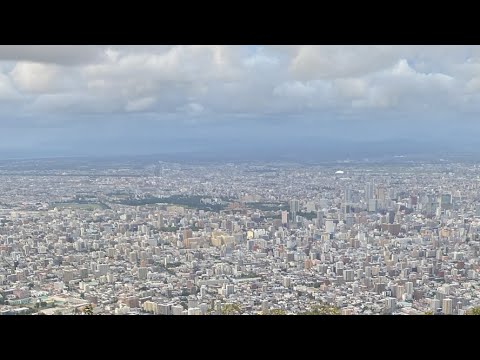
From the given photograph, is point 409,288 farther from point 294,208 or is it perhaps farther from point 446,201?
point 294,208

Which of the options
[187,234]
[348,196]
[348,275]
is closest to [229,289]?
[348,275]

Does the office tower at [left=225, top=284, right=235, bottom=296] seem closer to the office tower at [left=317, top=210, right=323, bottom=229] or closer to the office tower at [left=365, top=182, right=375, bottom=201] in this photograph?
the office tower at [left=317, top=210, right=323, bottom=229]

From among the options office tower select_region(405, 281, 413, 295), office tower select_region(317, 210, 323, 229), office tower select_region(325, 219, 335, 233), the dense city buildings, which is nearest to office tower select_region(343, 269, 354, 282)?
the dense city buildings

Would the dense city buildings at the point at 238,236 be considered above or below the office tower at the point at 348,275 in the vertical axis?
above

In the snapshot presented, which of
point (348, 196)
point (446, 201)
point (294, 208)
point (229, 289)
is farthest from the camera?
point (348, 196)

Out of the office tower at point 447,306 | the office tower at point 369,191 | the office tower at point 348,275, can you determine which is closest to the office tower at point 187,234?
the office tower at point 348,275

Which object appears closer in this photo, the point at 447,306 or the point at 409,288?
the point at 447,306

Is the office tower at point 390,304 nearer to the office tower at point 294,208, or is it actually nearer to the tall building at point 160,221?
the office tower at point 294,208

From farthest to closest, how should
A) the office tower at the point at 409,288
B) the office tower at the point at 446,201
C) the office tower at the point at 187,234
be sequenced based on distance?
the office tower at the point at 446,201 → the office tower at the point at 187,234 → the office tower at the point at 409,288
